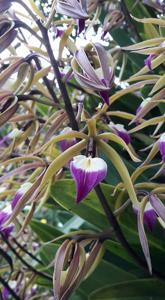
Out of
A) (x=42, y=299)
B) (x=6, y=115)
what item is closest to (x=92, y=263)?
(x=6, y=115)

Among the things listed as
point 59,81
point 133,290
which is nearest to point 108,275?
point 133,290

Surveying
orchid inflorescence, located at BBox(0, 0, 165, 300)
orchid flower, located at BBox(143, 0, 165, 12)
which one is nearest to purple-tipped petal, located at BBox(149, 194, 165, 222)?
orchid inflorescence, located at BBox(0, 0, 165, 300)

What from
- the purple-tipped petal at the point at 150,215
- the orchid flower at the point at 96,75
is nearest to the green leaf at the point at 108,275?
the purple-tipped petal at the point at 150,215

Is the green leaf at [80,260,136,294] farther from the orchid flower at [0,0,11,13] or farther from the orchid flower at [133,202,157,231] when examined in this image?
the orchid flower at [0,0,11,13]

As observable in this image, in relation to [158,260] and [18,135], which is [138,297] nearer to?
[158,260]

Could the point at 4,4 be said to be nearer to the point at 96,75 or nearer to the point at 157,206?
the point at 96,75

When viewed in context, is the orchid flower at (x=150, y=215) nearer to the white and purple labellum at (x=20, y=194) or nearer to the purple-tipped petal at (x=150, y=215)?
the purple-tipped petal at (x=150, y=215)
